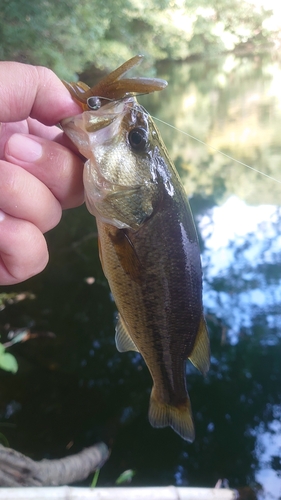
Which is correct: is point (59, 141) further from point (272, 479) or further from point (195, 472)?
point (272, 479)

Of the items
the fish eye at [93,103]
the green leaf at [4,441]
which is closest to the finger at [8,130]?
the fish eye at [93,103]

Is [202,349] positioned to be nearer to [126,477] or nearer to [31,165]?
[31,165]

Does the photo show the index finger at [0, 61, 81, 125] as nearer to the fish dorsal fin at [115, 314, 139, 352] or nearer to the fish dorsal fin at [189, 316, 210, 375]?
the fish dorsal fin at [115, 314, 139, 352]

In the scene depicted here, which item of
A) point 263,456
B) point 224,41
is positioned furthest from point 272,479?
point 224,41

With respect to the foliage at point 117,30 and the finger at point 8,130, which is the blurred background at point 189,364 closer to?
the foliage at point 117,30

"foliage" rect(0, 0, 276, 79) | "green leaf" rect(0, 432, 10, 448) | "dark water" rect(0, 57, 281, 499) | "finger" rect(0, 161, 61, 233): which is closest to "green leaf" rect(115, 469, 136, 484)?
"dark water" rect(0, 57, 281, 499)
